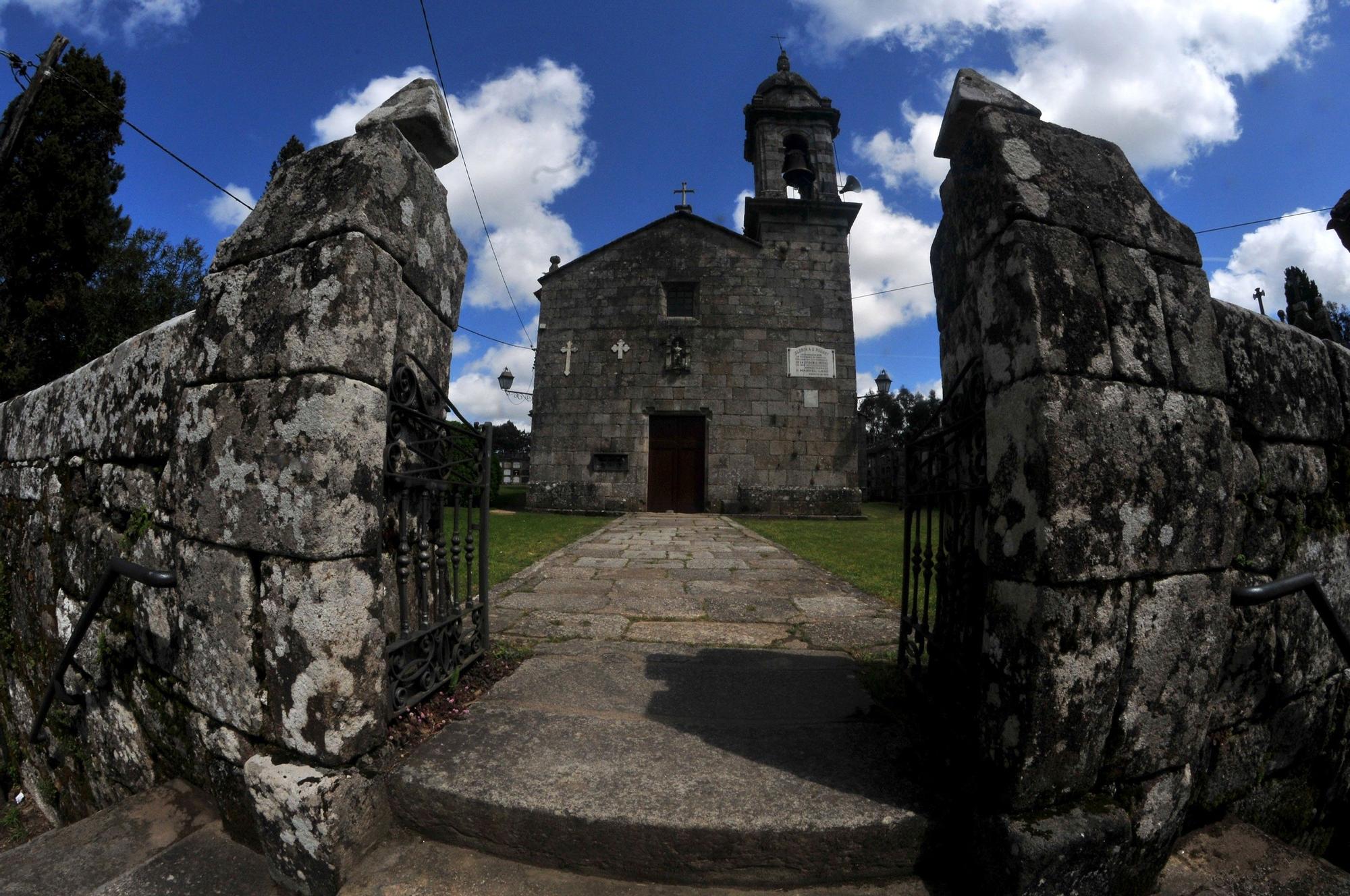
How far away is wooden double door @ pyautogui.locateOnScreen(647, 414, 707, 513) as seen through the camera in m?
13.0

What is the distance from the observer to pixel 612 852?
1.55m

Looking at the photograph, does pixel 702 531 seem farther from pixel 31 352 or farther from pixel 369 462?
pixel 31 352

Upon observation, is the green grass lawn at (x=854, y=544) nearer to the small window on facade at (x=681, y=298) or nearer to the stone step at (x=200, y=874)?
the stone step at (x=200, y=874)

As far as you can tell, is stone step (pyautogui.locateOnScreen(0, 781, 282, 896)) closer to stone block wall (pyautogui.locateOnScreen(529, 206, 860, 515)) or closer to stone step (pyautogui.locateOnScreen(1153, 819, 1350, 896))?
stone step (pyautogui.locateOnScreen(1153, 819, 1350, 896))

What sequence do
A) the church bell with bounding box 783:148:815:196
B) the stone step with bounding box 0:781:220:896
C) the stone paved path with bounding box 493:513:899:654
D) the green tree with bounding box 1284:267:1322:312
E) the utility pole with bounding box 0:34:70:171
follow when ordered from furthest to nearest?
1. the green tree with bounding box 1284:267:1322:312
2. the church bell with bounding box 783:148:815:196
3. the utility pole with bounding box 0:34:70:171
4. the stone paved path with bounding box 493:513:899:654
5. the stone step with bounding box 0:781:220:896

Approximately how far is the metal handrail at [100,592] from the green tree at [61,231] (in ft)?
39.9

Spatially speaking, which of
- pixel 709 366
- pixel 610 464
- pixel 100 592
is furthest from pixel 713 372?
pixel 100 592

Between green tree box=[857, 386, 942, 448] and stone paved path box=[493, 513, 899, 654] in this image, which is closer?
stone paved path box=[493, 513, 899, 654]

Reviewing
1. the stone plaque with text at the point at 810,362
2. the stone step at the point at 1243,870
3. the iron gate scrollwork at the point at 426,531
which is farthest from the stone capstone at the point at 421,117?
the stone plaque with text at the point at 810,362

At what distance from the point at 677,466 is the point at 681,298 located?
3840mm

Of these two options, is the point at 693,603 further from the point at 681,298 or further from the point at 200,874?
the point at 681,298

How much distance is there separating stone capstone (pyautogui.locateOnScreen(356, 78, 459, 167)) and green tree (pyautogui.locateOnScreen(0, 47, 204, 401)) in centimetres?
1319

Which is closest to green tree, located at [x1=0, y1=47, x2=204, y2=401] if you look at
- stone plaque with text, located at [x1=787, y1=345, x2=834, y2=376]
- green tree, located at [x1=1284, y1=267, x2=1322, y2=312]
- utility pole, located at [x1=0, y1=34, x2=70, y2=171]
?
utility pole, located at [x1=0, y1=34, x2=70, y2=171]

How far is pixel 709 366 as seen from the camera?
1294 centimetres
